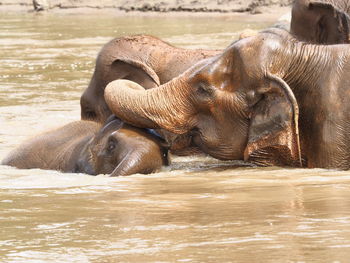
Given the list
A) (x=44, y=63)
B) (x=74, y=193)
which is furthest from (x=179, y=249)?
(x=44, y=63)

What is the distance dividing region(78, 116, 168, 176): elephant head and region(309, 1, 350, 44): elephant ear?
2.04 meters

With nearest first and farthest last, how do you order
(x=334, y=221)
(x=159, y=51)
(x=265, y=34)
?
1. (x=334, y=221)
2. (x=265, y=34)
3. (x=159, y=51)

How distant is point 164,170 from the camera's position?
7562 millimetres

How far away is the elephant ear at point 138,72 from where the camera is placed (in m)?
8.49

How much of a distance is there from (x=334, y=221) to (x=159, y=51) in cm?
410

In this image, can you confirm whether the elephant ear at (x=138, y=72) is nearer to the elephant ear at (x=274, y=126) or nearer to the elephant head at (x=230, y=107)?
the elephant head at (x=230, y=107)

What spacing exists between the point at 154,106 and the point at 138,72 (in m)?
1.19

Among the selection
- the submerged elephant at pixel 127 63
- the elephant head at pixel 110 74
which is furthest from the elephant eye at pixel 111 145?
the submerged elephant at pixel 127 63

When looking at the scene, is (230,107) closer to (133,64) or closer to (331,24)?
(133,64)

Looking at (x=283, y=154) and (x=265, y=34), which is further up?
(x=265, y=34)

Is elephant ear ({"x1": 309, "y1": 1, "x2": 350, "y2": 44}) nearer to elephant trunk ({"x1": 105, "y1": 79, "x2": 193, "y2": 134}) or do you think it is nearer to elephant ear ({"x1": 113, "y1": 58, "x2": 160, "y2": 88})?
elephant ear ({"x1": 113, "y1": 58, "x2": 160, "y2": 88})

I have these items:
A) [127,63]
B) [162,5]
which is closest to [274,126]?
[127,63]

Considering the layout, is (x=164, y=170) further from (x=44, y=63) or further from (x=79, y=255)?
(x=44, y=63)

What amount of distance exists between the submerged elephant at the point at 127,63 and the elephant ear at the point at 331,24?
2.90ft
